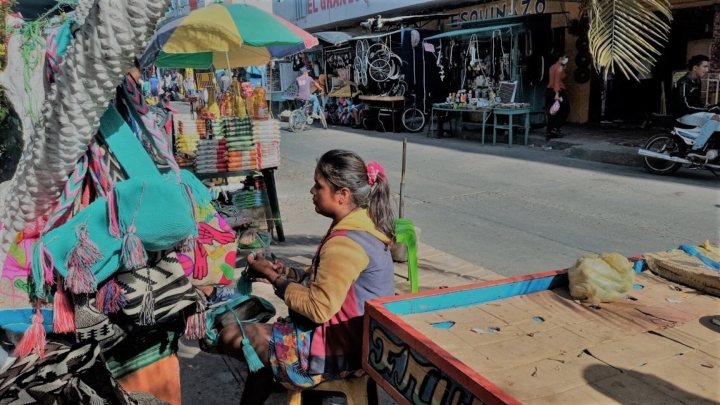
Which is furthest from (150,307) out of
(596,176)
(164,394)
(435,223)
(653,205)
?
(596,176)

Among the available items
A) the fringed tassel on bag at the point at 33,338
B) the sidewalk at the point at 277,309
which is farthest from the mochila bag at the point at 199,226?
the sidewalk at the point at 277,309

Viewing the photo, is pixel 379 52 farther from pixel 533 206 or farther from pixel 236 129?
pixel 236 129

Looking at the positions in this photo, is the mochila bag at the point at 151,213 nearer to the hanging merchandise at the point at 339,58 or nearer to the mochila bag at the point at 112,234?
the mochila bag at the point at 112,234

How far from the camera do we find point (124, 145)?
1864mm

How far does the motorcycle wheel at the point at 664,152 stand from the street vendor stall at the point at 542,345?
6.95 m

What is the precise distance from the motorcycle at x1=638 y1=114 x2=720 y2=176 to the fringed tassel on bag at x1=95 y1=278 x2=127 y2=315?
8.23 m

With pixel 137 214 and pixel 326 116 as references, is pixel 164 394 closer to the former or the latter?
pixel 137 214

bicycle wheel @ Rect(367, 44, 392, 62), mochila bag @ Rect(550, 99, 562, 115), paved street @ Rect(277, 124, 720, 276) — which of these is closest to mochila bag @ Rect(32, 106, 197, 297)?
paved street @ Rect(277, 124, 720, 276)

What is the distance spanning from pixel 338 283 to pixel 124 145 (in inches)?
32.9

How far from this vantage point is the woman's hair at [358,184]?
217cm

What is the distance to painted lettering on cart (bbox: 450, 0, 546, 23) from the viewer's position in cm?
1325

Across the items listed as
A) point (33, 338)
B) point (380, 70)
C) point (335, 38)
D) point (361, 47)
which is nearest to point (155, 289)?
point (33, 338)

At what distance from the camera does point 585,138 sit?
1138cm

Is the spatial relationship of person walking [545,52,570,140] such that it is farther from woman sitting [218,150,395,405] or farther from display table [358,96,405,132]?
woman sitting [218,150,395,405]
